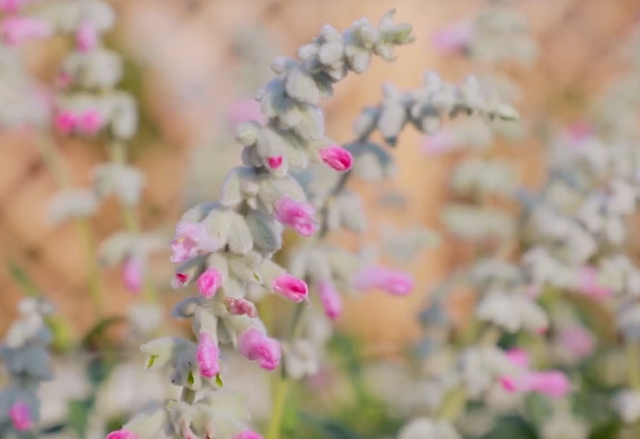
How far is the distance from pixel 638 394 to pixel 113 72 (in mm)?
821

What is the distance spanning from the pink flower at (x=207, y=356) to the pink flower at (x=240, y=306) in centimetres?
3

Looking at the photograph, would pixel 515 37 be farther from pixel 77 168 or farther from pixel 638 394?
pixel 77 168

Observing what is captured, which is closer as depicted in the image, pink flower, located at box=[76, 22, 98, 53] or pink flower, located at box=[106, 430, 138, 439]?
pink flower, located at box=[106, 430, 138, 439]

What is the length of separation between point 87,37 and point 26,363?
0.44 metres

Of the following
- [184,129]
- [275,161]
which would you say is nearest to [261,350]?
[275,161]

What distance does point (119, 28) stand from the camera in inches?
131

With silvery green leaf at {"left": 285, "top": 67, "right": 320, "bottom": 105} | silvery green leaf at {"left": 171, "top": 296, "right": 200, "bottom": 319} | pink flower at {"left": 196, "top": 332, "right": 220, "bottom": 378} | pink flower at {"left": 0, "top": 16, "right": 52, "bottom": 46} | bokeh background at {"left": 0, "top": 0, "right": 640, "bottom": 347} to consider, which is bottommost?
pink flower at {"left": 196, "top": 332, "right": 220, "bottom": 378}

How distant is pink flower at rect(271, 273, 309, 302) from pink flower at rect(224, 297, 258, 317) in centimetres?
4

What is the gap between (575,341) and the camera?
1.82 meters

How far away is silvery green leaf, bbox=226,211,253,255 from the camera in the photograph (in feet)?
2.08

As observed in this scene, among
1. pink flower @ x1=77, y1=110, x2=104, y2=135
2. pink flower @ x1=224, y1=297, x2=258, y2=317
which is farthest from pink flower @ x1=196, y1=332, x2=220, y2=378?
pink flower @ x1=77, y1=110, x2=104, y2=135

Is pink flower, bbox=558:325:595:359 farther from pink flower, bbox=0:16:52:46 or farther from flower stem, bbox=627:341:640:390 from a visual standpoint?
pink flower, bbox=0:16:52:46

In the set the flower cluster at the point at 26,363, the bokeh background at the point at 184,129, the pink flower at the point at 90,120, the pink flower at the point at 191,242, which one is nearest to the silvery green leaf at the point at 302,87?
the pink flower at the point at 191,242

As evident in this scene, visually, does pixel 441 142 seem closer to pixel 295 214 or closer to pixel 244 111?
pixel 244 111
